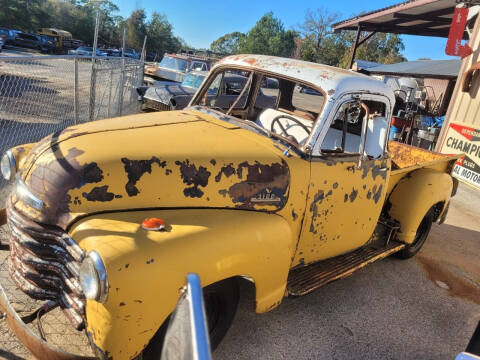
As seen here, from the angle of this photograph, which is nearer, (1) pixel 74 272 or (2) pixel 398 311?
(1) pixel 74 272

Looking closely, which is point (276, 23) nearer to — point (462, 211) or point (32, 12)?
point (32, 12)

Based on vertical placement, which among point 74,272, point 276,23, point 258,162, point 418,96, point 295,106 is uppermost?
point 276,23

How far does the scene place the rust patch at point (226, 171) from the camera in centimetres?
248

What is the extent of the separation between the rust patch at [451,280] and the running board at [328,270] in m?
A: 0.85

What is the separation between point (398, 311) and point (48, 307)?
119 inches

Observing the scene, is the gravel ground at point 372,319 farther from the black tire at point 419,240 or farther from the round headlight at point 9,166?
the round headlight at point 9,166

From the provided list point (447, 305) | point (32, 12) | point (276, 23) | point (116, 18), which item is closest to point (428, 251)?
point (447, 305)

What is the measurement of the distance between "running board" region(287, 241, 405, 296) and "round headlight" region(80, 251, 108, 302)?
1489 mm

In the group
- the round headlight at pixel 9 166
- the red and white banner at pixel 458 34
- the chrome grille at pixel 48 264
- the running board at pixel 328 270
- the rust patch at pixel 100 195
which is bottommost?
the running board at pixel 328 270

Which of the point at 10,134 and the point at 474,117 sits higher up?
the point at 474,117

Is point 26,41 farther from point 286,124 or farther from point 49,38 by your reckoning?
point 286,124

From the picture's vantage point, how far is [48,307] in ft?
8.15

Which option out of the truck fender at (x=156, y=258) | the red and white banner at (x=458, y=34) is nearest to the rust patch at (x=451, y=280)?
the truck fender at (x=156, y=258)

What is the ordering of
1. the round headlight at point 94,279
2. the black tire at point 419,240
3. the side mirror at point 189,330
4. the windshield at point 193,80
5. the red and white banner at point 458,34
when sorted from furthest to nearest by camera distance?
1. the windshield at point 193,80
2. the red and white banner at point 458,34
3. the black tire at point 419,240
4. the round headlight at point 94,279
5. the side mirror at point 189,330
